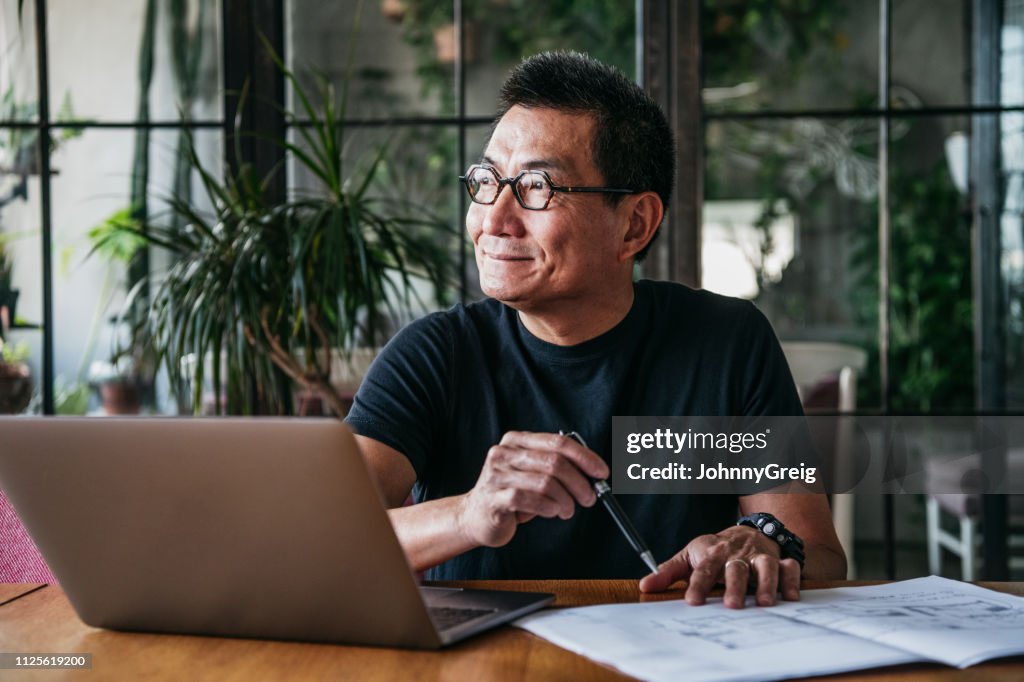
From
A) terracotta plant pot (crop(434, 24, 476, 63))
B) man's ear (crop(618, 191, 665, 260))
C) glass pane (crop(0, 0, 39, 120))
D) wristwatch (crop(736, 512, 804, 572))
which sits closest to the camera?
wristwatch (crop(736, 512, 804, 572))

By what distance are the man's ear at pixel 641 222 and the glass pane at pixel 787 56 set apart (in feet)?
7.35

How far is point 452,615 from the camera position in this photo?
0.96 meters

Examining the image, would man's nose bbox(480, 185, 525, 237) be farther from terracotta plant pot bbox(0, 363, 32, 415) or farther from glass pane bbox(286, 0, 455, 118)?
terracotta plant pot bbox(0, 363, 32, 415)

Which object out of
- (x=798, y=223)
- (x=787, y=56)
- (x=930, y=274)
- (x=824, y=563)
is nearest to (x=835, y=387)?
(x=930, y=274)

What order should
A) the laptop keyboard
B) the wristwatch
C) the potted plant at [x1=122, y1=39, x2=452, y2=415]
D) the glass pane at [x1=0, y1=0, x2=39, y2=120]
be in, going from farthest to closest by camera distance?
the glass pane at [x1=0, y1=0, x2=39, y2=120] → the potted plant at [x1=122, y1=39, x2=452, y2=415] → the wristwatch → the laptop keyboard

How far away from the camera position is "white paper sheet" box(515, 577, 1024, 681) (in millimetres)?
799

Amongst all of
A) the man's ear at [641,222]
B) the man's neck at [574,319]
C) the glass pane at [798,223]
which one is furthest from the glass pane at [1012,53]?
the man's neck at [574,319]

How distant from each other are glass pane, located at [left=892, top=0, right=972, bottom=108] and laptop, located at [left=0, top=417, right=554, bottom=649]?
3.26 metres

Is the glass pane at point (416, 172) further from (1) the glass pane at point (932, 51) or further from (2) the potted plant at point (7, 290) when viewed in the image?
(1) the glass pane at point (932, 51)

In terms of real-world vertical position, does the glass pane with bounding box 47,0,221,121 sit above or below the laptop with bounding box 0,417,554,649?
above

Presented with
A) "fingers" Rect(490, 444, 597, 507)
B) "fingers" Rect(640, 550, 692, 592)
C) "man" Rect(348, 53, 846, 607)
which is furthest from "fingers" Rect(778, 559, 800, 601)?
"man" Rect(348, 53, 846, 607)

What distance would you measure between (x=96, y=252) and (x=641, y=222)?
2.12 m

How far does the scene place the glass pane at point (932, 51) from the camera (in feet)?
12.0

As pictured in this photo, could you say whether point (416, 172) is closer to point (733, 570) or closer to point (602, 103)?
point (602, 103)
